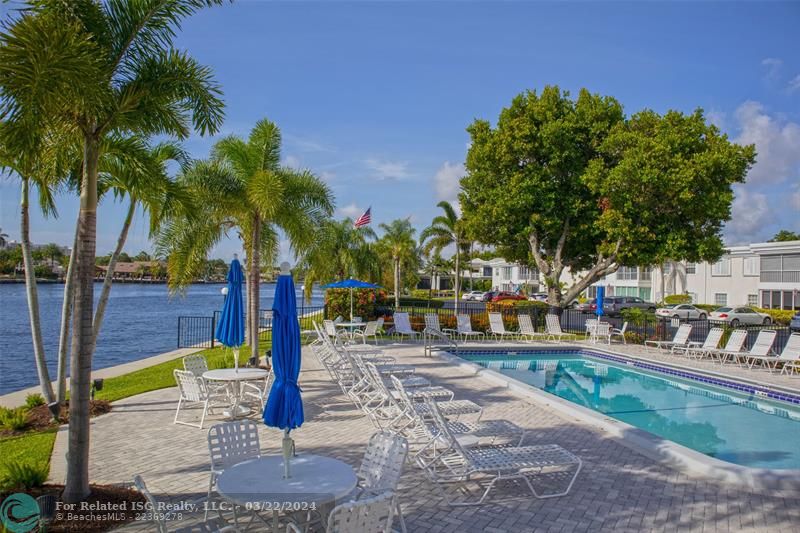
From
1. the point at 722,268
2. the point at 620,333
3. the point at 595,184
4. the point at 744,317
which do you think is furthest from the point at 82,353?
the point at 722,268

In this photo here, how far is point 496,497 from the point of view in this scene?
18.4 feet

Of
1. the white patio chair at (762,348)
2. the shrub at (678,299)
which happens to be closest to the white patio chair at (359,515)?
the white patio chair at (762,348)

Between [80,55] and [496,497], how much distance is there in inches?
226

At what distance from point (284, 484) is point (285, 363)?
1196mm

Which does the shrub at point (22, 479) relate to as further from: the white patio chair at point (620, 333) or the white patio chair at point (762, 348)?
the white patio chair at point (620, 333)

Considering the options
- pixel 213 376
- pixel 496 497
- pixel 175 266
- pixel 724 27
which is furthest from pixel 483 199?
pixel 496 497

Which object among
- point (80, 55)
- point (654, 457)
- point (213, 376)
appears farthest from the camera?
point (213, 376)

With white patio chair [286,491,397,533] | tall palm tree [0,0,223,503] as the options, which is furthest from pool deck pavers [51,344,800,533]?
white patio chair [286,491,397,533]

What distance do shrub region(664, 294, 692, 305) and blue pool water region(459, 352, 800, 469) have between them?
3087 cm

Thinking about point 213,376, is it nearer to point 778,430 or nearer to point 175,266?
point 175,266

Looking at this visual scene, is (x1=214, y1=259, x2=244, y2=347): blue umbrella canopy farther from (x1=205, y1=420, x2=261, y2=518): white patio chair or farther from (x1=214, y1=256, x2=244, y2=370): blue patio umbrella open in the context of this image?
(x1=205, y1=420, x2=261, y2=518): white patio chair

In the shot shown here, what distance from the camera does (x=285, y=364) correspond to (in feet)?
16.7

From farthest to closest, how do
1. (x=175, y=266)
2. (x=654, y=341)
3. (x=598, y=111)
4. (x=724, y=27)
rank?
(x=598, y=111), (x=654, y=341), (x=175, y=266), (x=724, y=27)

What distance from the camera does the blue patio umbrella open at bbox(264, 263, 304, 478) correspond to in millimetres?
4957
